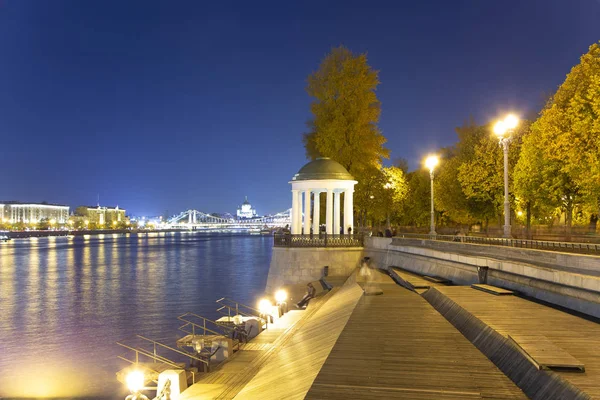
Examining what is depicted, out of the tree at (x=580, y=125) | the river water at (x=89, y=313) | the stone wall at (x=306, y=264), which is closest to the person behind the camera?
the river water at (x=89, y=313)

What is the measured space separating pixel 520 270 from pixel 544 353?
28.6ft

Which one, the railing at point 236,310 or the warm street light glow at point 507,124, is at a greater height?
the warm street light glow at point 507,124

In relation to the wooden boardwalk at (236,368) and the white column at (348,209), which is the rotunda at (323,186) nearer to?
the white column at (348,209)

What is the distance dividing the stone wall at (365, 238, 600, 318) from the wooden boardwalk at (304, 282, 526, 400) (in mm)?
3858

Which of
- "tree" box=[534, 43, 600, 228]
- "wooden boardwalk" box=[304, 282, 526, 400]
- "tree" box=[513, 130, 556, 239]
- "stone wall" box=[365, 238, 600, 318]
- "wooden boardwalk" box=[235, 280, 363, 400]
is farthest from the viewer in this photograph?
"tree" box=[513, 130, 556, 239]

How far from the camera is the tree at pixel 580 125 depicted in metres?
25.8

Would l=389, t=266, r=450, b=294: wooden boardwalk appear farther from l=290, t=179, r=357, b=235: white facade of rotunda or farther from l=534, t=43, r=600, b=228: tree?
l=290, t=179, r=357, b=235: white facade of rotunda

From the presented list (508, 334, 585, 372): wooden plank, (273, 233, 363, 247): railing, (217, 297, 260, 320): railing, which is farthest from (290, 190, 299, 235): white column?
(508, 334, 585, 372): wooden plank

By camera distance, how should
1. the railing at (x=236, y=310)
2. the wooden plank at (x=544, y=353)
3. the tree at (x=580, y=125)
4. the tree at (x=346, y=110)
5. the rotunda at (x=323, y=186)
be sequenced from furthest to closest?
the tree at (x=346, y=110), the rotunda at (x=323, y=186), the railing at (x=236, y=310), the tree at (x=580, y=125), the wooden plank at (x=544, y=353)

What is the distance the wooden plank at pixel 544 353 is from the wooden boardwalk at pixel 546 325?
136 mm

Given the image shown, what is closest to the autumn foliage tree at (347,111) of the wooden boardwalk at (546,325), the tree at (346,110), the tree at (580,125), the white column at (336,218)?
the tree at (346,110)

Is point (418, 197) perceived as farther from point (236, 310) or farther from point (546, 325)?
point (546, 325)

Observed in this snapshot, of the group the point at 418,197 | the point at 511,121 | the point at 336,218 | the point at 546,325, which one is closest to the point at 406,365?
the point at 546,325

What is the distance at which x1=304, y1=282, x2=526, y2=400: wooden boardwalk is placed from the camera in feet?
27.7
